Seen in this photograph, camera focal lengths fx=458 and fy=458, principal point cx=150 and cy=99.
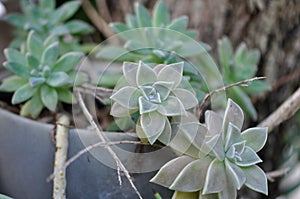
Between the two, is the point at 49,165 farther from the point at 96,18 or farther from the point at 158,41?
the point at 96,18

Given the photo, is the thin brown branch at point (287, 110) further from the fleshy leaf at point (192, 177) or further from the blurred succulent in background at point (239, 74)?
the fleshy leaf at point (192, 177)

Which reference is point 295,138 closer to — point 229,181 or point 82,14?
point 229,181

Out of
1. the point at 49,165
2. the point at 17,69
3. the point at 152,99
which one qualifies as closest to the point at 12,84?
the point at 17,69

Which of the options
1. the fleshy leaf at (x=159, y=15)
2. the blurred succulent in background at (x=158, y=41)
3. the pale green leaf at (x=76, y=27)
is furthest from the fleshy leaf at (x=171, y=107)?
the pale green leaf at (x=76, y=27)

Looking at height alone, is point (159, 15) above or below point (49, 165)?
above

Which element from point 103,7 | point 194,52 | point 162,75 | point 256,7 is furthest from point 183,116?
point 103,7

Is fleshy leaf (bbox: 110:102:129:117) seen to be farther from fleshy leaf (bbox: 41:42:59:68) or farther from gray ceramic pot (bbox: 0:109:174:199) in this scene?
fleshy leaf (bbox: 41:42:59:68)
